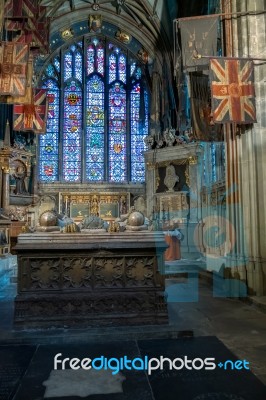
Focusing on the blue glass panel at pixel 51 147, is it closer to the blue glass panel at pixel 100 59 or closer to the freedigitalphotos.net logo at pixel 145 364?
the blue glass panel at pixel 100 59

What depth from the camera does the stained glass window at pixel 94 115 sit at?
56.7 feet

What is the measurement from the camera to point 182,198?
13.6 meters

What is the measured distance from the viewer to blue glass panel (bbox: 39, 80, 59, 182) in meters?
17.0

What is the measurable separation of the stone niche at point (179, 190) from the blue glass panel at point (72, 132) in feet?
13.9

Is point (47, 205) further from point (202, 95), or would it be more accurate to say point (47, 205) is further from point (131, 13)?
point (131, 13)

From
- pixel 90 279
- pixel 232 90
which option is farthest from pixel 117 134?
pixel 90 279

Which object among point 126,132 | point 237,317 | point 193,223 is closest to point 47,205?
point 126,132

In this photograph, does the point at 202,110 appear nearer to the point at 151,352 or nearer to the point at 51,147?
the point at 151,352

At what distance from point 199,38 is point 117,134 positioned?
11.4 metres

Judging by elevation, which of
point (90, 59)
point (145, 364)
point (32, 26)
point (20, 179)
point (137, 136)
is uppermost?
point (90, 59)

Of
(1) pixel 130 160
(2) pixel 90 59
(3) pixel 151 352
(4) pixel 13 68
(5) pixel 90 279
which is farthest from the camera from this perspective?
(2) pixel 90 59

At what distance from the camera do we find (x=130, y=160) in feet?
57.8

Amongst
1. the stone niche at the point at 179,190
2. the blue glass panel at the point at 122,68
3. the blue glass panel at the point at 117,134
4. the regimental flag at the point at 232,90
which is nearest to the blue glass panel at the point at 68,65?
the blue glass panel at the point at 117,134

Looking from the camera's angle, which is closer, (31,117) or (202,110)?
(202,110)
